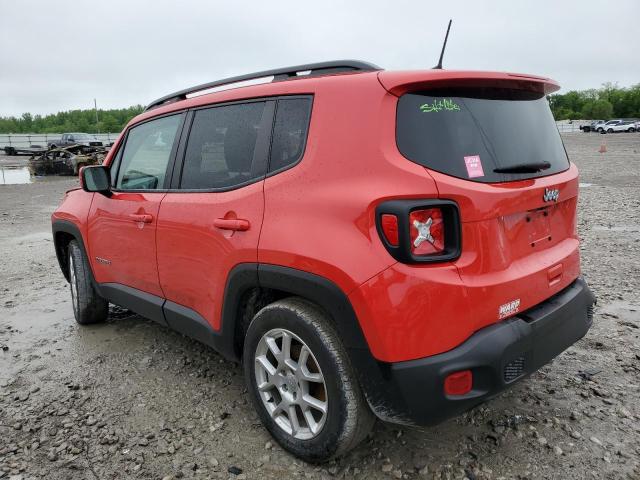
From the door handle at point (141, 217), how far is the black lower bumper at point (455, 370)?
182cm

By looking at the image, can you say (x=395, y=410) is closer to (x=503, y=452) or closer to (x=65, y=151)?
(x=503, y=452)

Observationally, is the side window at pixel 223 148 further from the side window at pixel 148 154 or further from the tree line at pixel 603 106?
the tree line at pixel 603 106

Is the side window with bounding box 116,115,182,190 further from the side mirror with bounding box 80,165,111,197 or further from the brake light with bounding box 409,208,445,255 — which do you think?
the brake light with bounding box 409,208,445,255

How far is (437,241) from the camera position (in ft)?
6.76

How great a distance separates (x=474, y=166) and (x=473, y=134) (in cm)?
16

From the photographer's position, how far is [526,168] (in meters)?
2.38

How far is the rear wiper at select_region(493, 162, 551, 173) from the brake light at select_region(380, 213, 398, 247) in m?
0.57

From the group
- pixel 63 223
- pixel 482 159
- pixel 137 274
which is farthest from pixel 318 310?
pixel 63 223

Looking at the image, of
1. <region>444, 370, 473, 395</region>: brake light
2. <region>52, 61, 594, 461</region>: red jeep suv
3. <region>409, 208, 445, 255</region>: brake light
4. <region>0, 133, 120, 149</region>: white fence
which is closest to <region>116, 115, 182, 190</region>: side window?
<region>52, 61, 594, 461</region>: red jeep suv

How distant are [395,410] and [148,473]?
51.5 inches

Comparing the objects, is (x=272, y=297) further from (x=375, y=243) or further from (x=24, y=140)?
(x=24, y=140)

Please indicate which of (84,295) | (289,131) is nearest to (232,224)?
(289,131)

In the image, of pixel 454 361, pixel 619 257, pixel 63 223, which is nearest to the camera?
pixel 454 361

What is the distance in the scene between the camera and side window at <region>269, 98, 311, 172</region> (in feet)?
8.02
